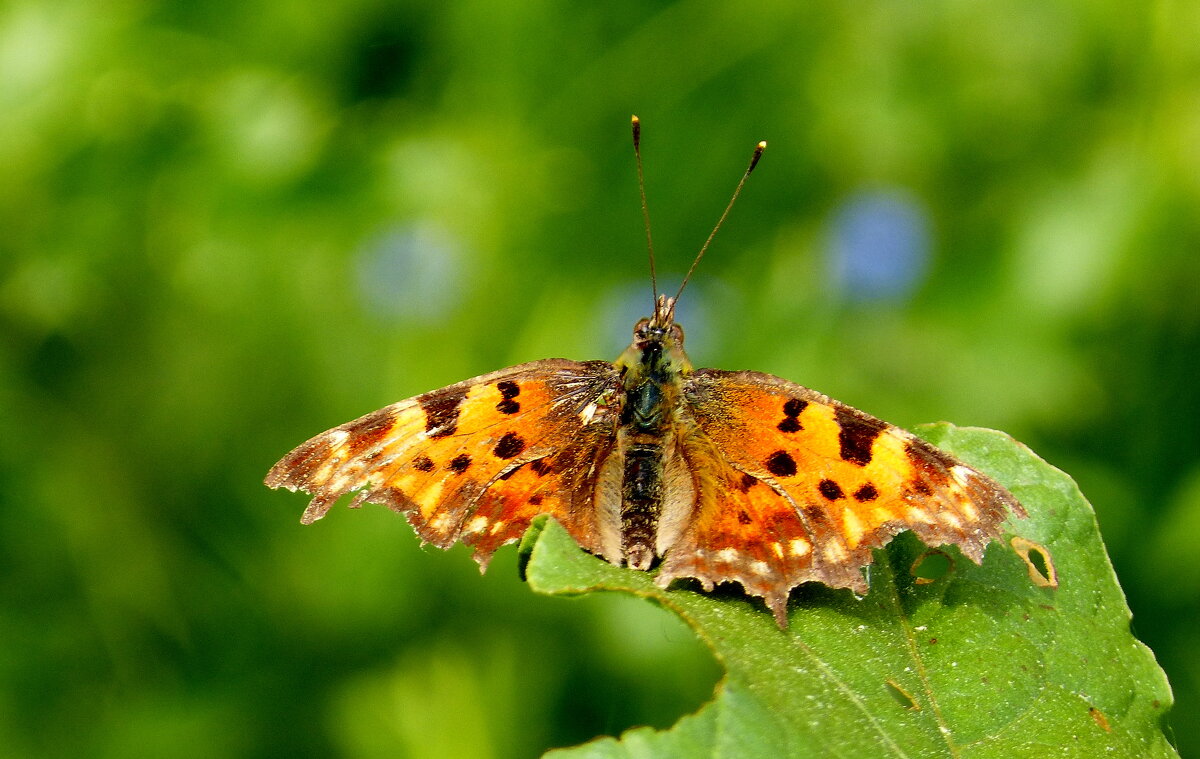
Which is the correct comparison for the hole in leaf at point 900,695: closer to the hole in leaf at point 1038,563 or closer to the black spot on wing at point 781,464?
the hole in leaf at point 1038,563

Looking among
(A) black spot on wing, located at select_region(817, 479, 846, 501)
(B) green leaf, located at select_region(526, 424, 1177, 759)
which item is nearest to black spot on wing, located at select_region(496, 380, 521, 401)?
(B) green leaf, located at select_region(526, 424, 1177, 759)

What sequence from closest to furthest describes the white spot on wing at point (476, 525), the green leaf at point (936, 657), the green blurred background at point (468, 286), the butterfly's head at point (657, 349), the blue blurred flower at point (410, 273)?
the green leaf at point (936, 657) → the white spot on wing at point (476, 525) → the butterfly's head at point (657, 349) → the green blurred background at point (468, 286) → the blue blurred flower at point (410, 273)

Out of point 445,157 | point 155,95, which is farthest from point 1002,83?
point 155,95

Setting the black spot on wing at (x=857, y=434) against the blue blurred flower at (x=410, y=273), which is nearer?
the black spot on wing at (x=857, y=434)

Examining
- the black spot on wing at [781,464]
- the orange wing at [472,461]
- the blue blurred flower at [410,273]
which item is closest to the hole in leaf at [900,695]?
the black spot on wing at [781,464]

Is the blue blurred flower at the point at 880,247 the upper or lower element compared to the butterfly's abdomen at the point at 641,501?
upper

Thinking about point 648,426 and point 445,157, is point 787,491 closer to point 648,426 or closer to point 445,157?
point 648,426
